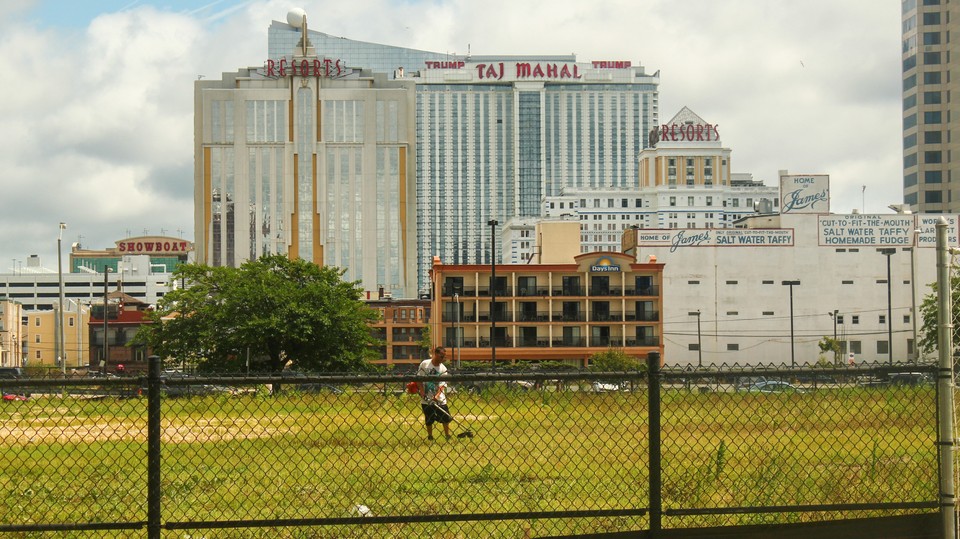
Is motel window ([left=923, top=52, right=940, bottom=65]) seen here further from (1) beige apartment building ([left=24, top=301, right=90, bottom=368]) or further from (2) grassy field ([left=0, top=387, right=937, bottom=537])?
(2) grassy field ([left=0, top=387, right=937, bottom=537])

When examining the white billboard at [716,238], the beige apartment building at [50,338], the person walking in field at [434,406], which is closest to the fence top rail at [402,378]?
the person walking in field at [434,406]

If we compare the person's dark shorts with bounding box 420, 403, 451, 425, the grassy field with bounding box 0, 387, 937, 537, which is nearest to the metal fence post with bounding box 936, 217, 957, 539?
the grassy field with bounding box 0, 387, 937, 537

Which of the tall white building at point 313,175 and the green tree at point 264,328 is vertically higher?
the tall white building at point 313,175

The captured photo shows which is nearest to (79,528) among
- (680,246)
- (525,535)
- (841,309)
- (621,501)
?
(525,535)

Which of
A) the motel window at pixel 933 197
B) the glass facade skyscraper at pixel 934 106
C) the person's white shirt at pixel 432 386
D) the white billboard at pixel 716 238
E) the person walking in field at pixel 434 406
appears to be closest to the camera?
the person walking in field at pixel 434 406

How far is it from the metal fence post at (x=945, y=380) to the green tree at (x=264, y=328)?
5856 cm

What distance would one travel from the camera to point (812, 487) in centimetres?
1185

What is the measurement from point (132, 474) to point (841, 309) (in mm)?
98746

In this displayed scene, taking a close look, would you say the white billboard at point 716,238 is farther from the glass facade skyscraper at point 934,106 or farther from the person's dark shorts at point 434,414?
the person's dark shorts at point 434,414

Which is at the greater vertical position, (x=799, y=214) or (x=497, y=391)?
(x=799, y=214)

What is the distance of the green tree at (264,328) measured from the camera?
67.2 meters

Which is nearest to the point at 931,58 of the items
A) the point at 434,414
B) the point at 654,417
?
the point at 434,414

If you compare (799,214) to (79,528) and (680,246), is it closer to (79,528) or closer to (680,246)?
(680,246)

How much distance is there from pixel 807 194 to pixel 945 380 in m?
101
